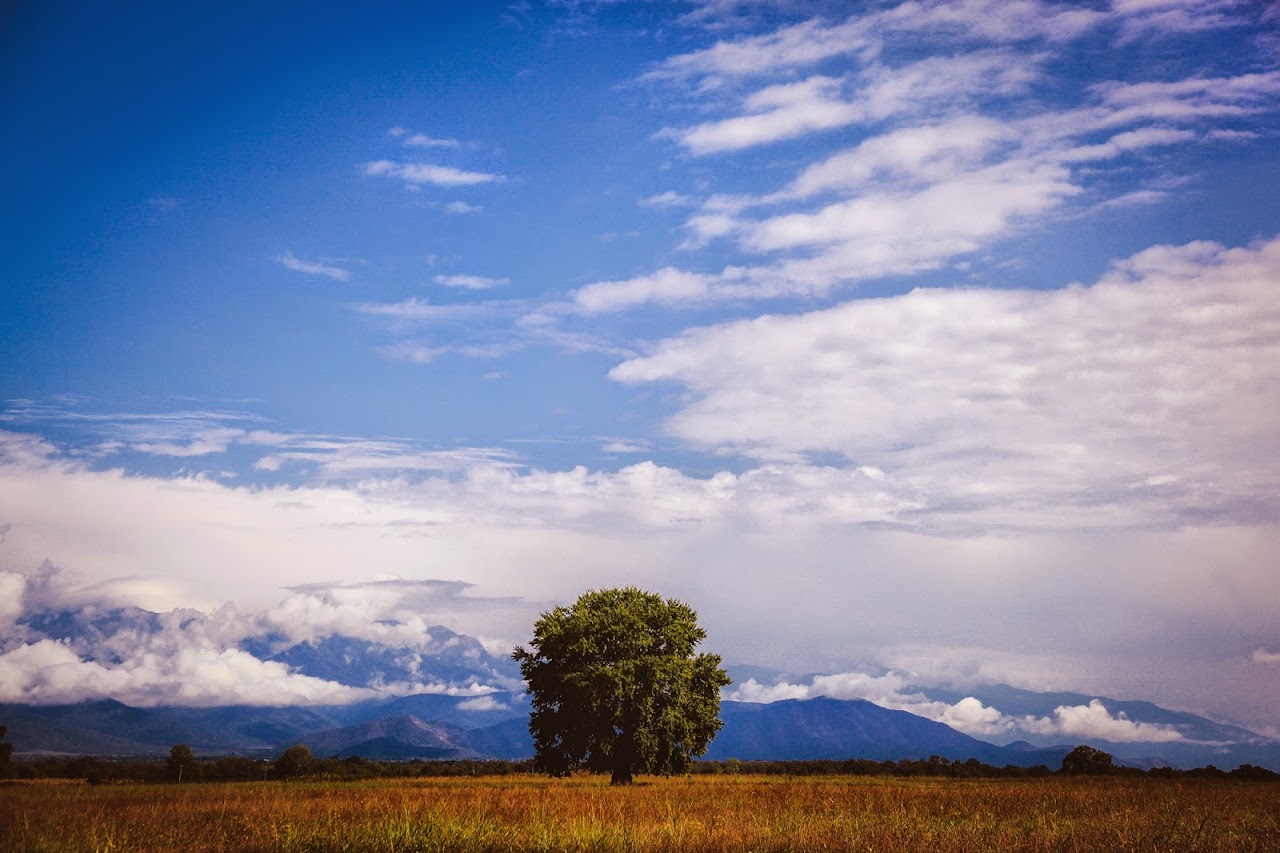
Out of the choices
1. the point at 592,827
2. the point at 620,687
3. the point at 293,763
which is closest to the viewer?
the point at 592,827

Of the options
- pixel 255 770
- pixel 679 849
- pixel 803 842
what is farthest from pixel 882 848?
pixel 255 770

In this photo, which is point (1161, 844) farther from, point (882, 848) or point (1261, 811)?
point (1261, 811)

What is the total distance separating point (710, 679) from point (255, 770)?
1537 inches

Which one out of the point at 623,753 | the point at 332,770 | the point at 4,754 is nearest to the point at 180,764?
the point at 332,770

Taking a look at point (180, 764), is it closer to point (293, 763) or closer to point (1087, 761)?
point (293, 763)

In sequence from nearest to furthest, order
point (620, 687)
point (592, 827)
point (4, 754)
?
point (592, 827) → point (620, 687) → point (4, 754)

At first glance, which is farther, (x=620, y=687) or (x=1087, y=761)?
(x=1087, y=761)

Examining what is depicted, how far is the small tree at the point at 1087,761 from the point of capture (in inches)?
2817

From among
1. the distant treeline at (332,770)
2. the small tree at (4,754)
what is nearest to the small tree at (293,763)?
the distant treeline at (332,770)

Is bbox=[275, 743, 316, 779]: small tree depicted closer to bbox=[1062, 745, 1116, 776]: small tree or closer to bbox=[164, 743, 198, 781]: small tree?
bbox=[164, 743, 198, 781]: small tree

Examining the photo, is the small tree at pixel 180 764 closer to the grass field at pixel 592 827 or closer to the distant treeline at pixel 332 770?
the distant treeline at pixel 332 770

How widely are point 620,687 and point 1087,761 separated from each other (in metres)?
48.9

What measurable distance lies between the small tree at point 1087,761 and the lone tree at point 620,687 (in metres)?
38.3

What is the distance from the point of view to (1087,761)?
7331 centimetres
